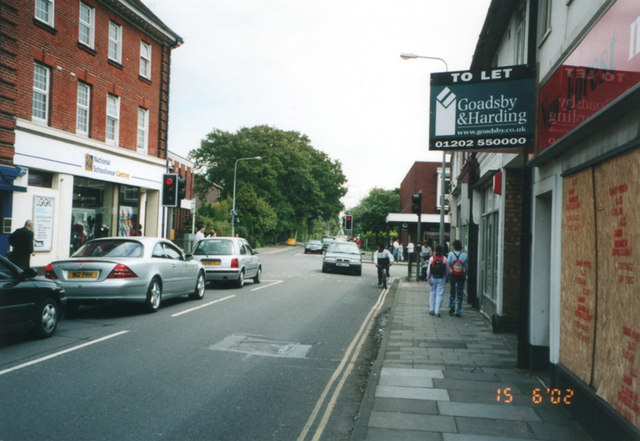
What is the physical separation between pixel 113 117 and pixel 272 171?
3964 cm

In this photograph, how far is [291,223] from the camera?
229 feet

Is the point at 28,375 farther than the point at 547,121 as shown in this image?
No

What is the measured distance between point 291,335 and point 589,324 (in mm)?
5278

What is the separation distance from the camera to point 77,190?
1923 centimetres

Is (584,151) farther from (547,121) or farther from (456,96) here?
(456,96)

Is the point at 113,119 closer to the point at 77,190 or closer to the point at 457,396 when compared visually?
the point at 77,190

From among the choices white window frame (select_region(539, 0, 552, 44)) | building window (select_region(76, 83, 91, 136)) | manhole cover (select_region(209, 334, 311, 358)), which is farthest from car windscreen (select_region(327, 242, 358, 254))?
white window frame (select_region(539, 0, 552, 44))

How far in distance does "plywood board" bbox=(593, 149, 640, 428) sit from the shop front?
614 inches

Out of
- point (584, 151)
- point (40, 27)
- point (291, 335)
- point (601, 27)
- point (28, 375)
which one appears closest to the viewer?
point (601, 27)

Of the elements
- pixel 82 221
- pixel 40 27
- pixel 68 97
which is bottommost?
pixel 82 221

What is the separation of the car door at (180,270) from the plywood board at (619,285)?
9.40 m

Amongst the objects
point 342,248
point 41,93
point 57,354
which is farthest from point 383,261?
point 57,354

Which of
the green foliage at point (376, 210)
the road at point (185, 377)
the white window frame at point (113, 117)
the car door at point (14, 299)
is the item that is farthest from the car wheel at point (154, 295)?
the green foliage at point (376, 210)

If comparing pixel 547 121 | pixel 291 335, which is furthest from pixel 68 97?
pixel 547 121
